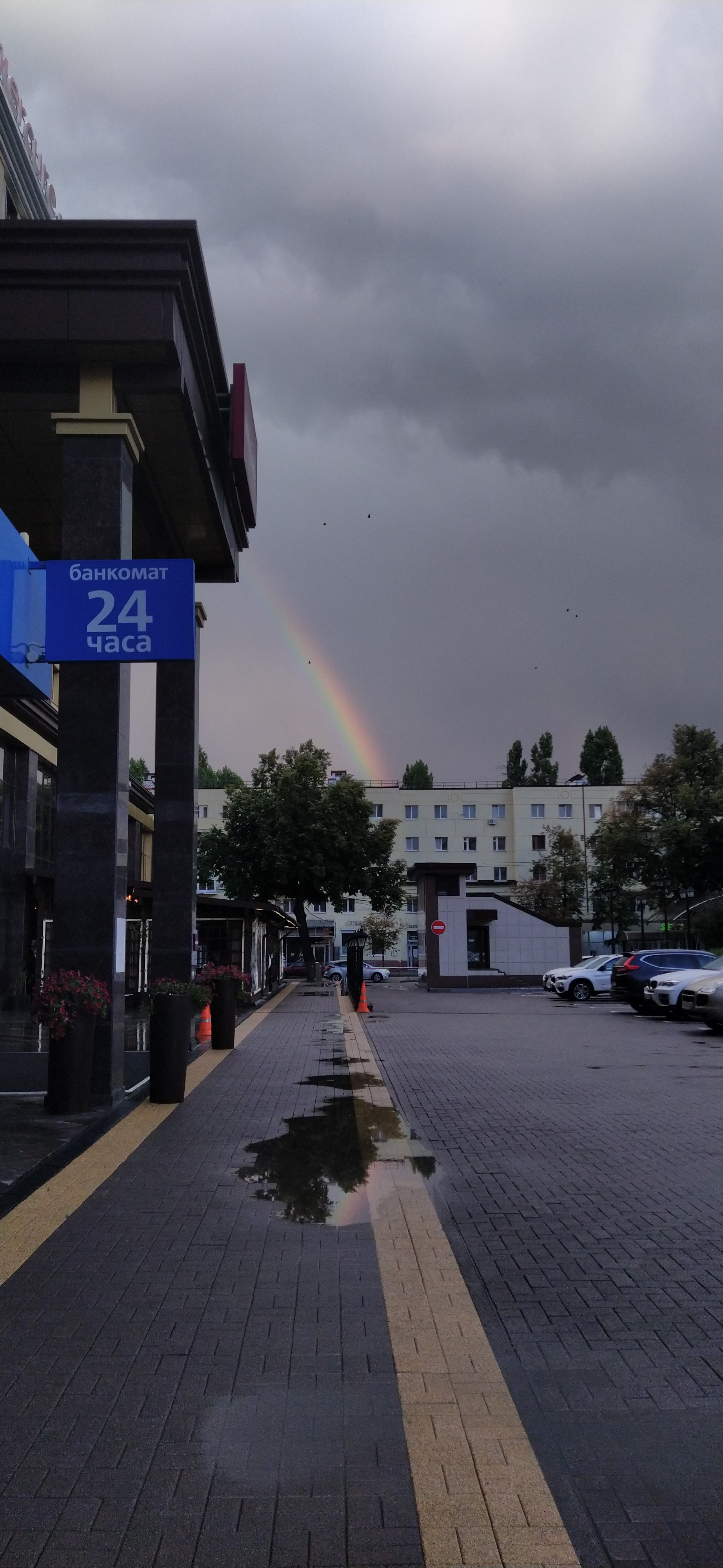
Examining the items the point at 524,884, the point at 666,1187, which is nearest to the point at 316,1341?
the point at 666,1187

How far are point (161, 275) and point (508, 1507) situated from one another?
12.6 m

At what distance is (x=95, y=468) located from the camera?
13.0 metres

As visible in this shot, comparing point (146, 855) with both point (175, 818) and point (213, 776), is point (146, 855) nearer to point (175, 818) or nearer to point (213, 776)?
point (175, 818)

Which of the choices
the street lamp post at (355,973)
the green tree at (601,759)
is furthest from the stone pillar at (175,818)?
the green tree at (601,759)

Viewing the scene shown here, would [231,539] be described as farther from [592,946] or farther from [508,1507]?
[592,946]

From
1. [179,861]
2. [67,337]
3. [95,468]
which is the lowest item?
[179,861]

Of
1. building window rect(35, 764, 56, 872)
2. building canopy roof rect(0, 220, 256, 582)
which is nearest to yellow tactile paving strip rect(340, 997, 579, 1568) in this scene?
building canopy roof rect(0, 220, 256, 582)

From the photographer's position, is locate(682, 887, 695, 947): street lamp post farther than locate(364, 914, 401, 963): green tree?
No

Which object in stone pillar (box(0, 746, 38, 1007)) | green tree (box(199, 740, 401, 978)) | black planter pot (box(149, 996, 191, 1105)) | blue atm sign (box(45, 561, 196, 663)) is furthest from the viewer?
green tree (box(199, 740, 401, 978))

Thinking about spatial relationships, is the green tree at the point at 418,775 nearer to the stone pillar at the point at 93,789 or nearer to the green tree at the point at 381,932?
the green tree at the point at 381,932

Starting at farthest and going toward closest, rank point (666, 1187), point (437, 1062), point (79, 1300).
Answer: point (437, 1062) < point (666, 1187) < point (79, 1300)

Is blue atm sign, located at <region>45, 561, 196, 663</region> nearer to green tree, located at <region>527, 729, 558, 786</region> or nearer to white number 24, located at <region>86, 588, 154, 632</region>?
white number 24, located at <region>86, 588, 154, 632</region>

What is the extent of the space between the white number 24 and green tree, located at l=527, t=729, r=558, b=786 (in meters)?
99.9

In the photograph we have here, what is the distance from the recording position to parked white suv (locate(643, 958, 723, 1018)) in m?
25.3
